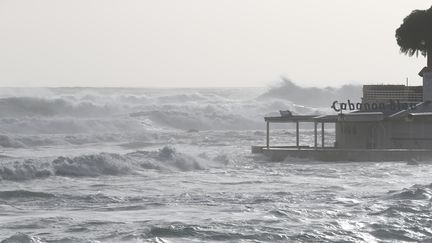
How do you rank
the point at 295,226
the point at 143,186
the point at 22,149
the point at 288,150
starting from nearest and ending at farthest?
the point at 295,226, the point at 143,186, the point at 288,150, the point at 22,149

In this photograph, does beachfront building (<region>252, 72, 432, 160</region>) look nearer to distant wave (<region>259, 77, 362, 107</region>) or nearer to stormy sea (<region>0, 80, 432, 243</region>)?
stormy sea (<region>0, 80, 432, 243</region>)

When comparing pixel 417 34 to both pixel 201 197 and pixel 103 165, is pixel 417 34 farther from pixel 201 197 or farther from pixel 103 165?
pixel 201 197

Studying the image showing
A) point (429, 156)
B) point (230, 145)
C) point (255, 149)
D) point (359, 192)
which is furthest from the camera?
point (230, 145)

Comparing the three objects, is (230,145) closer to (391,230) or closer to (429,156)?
(429,156)

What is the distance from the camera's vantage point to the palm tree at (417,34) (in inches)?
2477

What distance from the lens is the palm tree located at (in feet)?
206

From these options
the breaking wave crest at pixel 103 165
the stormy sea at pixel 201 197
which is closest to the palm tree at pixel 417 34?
the stormy sea at pixel 201 197

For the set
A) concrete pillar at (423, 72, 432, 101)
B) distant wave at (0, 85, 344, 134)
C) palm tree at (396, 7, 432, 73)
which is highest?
palm tree at (396, 7, 432, 73)

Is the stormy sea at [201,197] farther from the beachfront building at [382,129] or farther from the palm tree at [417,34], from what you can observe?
the palm tree at [417,34]

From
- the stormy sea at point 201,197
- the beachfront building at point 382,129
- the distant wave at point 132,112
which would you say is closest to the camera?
the stormy sea at point 201,197

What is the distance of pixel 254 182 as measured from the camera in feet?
119

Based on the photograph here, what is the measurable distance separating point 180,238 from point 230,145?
40.6m

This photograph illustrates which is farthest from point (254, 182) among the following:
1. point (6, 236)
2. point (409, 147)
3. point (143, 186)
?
point (409, 147)

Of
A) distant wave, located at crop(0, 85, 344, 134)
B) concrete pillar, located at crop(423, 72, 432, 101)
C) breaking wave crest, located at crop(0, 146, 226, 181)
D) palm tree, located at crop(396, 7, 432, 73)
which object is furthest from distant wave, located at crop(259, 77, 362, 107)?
breaking wave crest, located at crop(0, 146, 226, 181)
